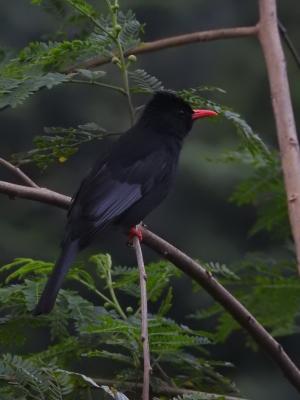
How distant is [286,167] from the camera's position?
4.33m

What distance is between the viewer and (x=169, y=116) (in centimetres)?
578

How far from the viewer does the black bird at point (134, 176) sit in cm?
494

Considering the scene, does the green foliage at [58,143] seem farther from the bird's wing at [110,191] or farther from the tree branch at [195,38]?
the tree branch at [195,38]

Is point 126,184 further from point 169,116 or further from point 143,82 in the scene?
point 143,82

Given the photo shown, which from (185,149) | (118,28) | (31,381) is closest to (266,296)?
(118,28)

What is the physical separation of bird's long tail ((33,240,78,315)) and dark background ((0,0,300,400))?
24.5 ft

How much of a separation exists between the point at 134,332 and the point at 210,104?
96 cm

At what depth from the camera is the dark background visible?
41.6 feet

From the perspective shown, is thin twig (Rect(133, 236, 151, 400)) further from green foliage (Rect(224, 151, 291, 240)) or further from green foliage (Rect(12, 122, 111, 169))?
green foliage (Rect(224, 151, 291, 240))

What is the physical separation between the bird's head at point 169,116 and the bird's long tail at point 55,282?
1.31 m

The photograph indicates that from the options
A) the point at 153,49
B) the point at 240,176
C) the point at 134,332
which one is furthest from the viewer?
the point at 240,176

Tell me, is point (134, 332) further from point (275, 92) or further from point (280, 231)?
point (280, 231)

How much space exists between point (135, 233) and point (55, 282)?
0.73m

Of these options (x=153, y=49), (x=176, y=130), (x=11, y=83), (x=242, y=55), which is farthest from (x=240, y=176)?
(x=11, y=83)
